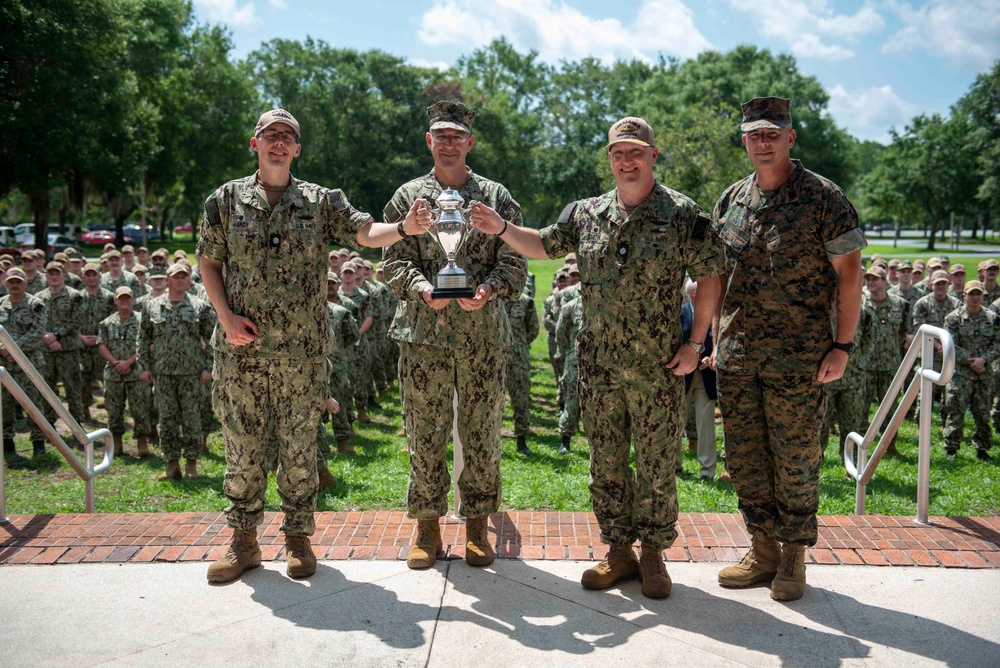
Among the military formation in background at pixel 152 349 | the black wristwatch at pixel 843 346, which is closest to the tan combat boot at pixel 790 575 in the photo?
the black wristwatch at pixel 843 346

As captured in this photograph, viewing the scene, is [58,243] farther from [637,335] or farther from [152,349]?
[637,335]

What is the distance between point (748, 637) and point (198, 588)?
2754 mm

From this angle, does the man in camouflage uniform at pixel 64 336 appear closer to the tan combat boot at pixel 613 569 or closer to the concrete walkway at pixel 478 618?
the concrete walkway at pixel 478 618

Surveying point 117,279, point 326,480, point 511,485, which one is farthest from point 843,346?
point 117,279

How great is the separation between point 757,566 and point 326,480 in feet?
14.6

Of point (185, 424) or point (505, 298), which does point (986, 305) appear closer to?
point (505, 298)

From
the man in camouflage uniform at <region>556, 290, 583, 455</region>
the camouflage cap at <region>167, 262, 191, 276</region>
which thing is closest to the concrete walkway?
the camouflage cap at <region>167, 262, 191, 276</region>

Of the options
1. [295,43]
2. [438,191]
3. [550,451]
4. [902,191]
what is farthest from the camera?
[902,191]

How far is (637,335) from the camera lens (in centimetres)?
423

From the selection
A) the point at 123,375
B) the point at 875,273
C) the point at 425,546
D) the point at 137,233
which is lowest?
the point at 425,546

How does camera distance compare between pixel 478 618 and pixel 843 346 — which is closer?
pixel 478 618

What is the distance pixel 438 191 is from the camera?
4.68m

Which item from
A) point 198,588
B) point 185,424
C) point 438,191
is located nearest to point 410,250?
point 438,191

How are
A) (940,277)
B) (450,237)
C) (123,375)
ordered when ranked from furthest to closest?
(940,277) < (123,375) < (450,237)
